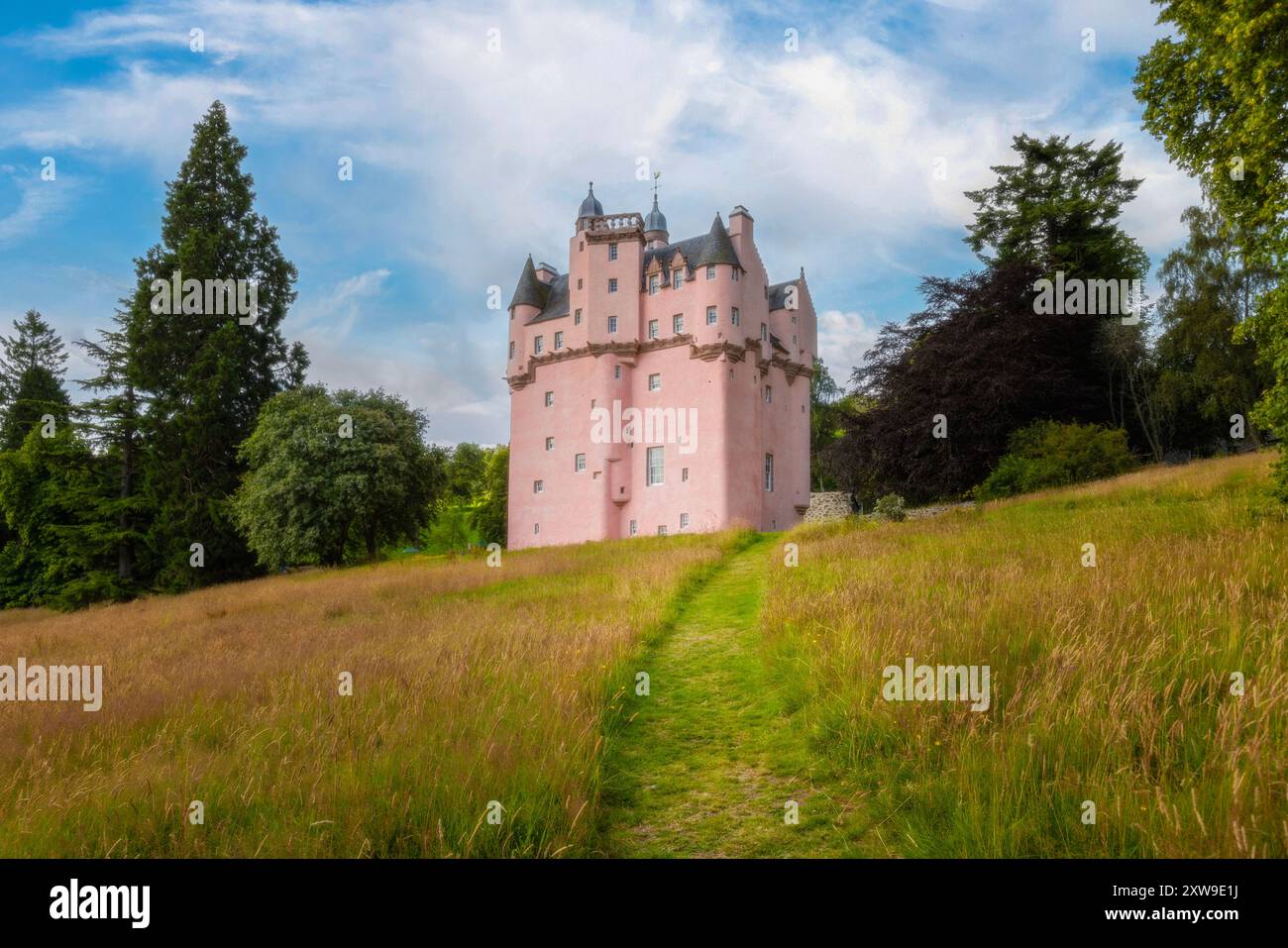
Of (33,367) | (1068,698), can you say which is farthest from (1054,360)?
(33,367)

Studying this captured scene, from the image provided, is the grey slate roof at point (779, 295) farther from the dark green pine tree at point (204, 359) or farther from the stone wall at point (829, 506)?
the dark green pine tree at point (204, 359)

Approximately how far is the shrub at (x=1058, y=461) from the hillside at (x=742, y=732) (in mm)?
13902

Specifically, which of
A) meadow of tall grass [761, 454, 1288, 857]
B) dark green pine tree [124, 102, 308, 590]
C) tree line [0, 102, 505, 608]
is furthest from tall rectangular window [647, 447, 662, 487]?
meadow of tall grass [761, 454, 1288, 857]

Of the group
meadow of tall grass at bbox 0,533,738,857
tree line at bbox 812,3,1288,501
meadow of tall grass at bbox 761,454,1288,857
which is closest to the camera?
meadow of tall grass at bbox 761,454,1288,857

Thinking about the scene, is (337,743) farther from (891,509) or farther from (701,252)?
(701,252)

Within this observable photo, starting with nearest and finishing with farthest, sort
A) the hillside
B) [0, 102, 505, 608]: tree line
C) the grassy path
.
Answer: the hillside < the grassy path < [0, 102, 505, 608]: tree line

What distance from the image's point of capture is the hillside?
3801 millimetres

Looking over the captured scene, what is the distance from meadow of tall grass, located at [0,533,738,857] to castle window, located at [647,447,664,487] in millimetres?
23098

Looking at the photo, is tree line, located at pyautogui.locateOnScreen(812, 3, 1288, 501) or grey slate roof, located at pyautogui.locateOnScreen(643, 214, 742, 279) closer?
tree line, located at pyautogui.locateOnScreen(812, 3, 1288, 501)

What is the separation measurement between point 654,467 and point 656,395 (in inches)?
150

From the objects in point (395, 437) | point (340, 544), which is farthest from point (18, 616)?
point (395, 437)

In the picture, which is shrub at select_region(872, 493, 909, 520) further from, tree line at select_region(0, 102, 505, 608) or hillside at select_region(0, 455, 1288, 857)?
tree line at select_region(0, 102, 505, 608)
